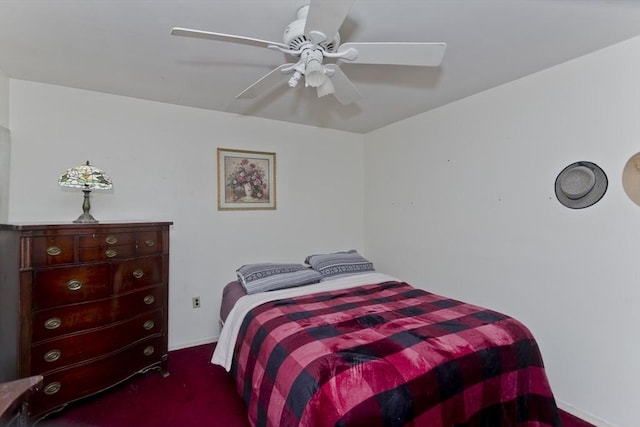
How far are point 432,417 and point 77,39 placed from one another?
2774mm

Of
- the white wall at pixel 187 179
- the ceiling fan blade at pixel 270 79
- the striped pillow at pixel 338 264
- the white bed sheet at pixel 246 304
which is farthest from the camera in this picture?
the striped pillow at pixel 338 264

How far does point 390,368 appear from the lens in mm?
1394

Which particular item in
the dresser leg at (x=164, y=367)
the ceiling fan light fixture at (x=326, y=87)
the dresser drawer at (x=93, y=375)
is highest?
the ceiling fan light fixture at (x=326, y=87)

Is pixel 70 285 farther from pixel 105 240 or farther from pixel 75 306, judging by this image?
pixel 105 240

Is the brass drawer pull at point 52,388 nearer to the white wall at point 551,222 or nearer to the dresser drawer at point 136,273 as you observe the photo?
the dresser drawer at point 136,273

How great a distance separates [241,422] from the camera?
6.46ft

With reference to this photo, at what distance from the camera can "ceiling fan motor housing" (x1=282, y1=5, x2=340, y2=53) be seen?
143cm

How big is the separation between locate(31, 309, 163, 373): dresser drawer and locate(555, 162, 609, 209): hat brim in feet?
10.2

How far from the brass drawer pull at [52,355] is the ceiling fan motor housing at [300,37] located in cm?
228

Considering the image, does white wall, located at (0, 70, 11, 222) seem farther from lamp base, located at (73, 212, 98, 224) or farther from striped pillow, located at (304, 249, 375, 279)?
striped pillow, located at (304, 249, 375, 279)

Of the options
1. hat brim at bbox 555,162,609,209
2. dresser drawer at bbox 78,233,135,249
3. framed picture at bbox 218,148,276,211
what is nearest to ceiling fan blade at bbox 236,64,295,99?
framed picture at bbox 218,148,276,211

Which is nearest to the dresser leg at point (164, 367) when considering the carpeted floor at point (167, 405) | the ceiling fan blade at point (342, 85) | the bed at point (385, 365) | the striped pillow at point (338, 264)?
the carpeted floor at point (167, 405)

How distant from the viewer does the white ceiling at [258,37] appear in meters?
1.54

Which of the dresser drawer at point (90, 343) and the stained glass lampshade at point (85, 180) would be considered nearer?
the dresser drawer at point (90, 343)
